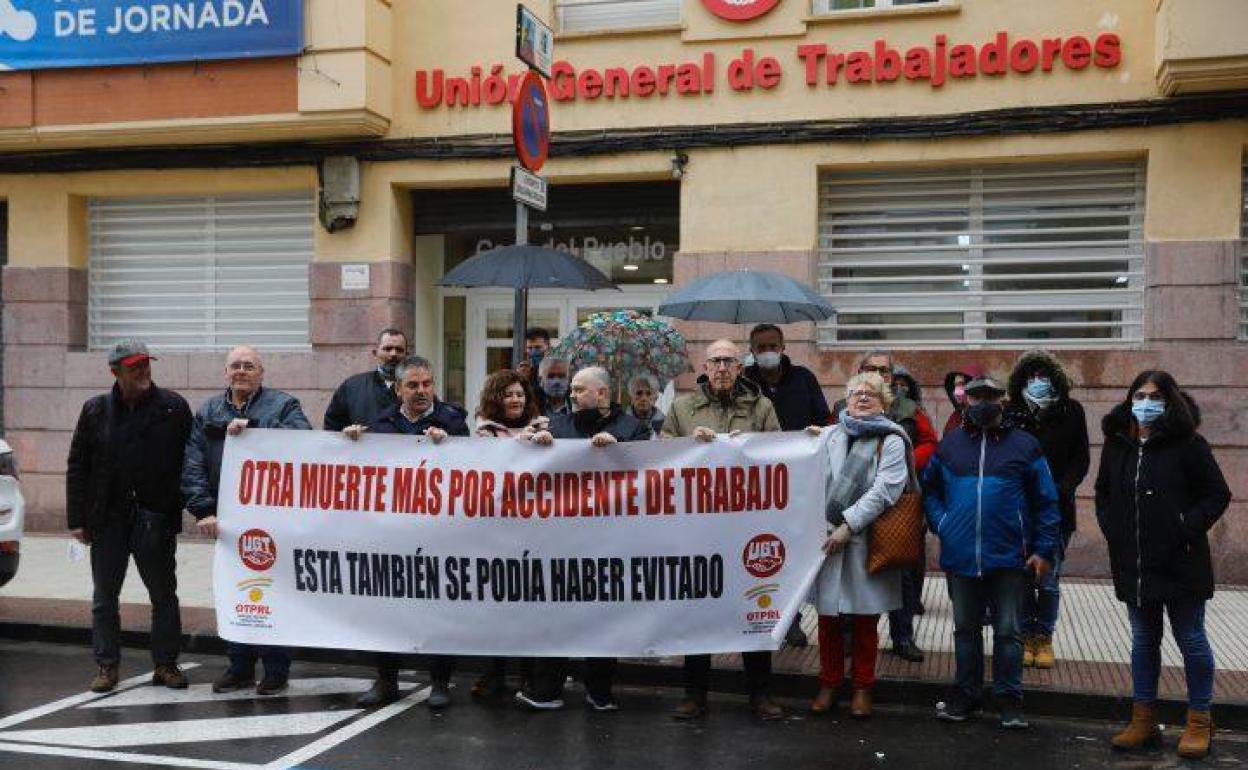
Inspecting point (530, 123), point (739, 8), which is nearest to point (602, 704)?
point (530, 123)

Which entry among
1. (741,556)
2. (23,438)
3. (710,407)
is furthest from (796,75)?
(23,438)

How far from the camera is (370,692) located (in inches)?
262

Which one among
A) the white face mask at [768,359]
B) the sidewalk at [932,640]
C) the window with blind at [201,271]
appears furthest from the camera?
the window with blind at [201,271]

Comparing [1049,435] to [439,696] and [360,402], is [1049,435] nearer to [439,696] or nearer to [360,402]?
[439,696]

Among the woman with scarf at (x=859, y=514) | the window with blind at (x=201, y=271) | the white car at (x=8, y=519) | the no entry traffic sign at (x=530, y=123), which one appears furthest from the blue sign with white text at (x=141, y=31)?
the woman with scarf at (x=859, y=514)

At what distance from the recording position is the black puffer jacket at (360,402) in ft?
23.6

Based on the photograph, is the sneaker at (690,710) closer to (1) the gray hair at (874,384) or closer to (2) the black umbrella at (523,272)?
(1) the gray hair at (874,384)

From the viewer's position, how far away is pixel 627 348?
8156 mm

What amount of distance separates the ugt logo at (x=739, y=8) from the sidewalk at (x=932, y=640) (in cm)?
516

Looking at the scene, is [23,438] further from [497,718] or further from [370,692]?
[497,718]

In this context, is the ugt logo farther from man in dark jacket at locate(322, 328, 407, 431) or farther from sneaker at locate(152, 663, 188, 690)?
sneaker at locate(152, 663, 188, 690)

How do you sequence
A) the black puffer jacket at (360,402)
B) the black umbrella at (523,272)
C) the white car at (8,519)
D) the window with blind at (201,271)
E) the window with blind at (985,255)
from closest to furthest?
1. the black puffer jacket at (360,402)
2. the white car at (8,519)
3. the black umbrella at (523,272)
4. the window with blind at (985,255)
5. the window with blind at (201,271)

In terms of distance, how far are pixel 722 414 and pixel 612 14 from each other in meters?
6.08

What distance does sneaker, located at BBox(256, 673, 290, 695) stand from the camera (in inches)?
268
